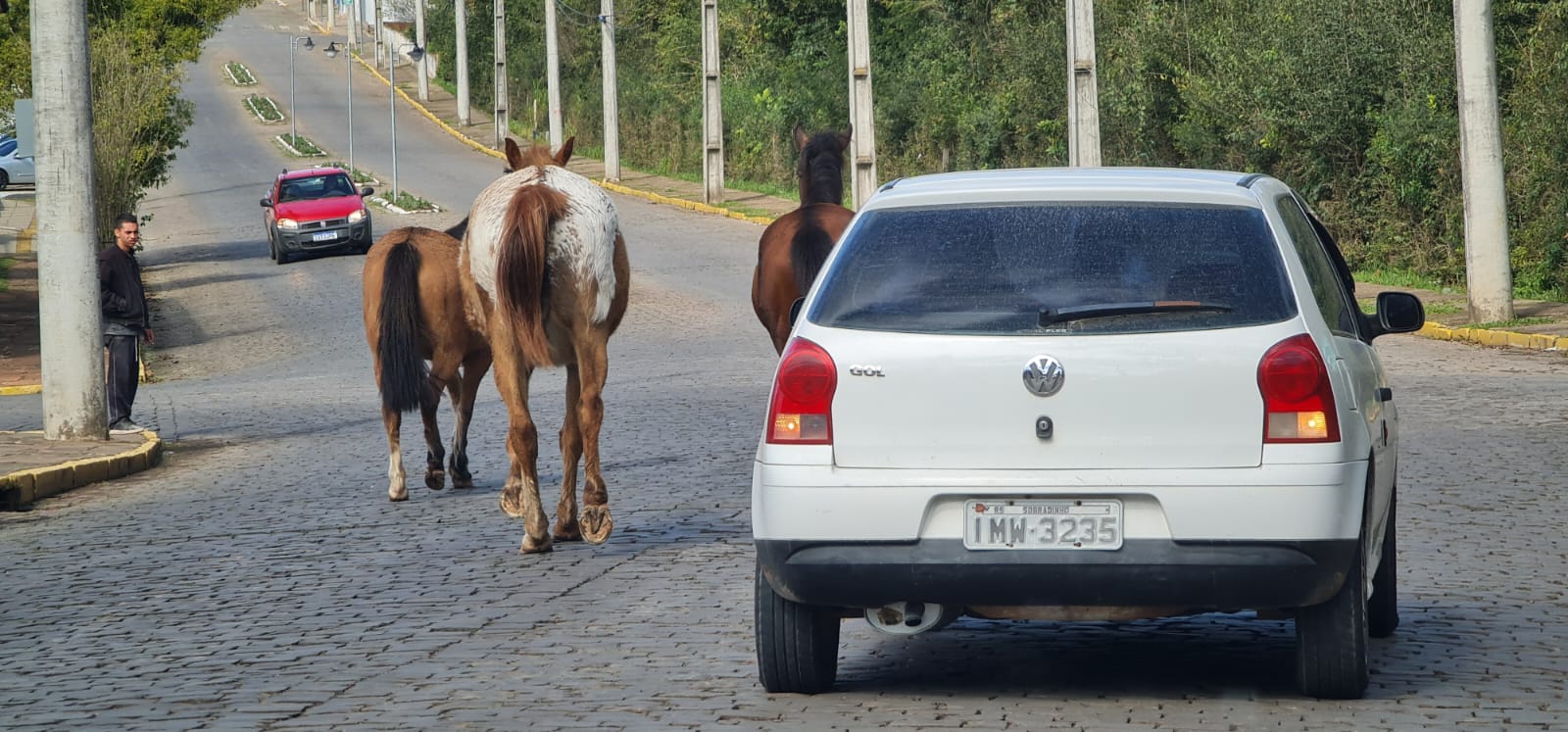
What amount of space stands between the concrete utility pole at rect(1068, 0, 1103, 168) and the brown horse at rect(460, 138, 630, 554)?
21989 millimetres

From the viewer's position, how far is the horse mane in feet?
48.3

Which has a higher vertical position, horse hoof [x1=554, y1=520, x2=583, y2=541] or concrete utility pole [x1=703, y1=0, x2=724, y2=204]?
concrete utility pole [x1=703, y1=0, x2=724, y2=204]

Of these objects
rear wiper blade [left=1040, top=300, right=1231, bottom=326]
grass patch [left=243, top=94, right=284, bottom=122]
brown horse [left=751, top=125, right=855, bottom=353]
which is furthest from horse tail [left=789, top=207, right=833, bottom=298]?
grass patch [left=243, top=94, right=284, bottom=122]

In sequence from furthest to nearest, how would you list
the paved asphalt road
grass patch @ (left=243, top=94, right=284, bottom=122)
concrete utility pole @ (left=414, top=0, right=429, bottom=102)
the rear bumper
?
concrete utility pole @ (left=414, top=0, right=429, bottom=102), grass patch @ (left=243, top=94, right=284, bottom=122), the paved asphalt road, the rear bumper

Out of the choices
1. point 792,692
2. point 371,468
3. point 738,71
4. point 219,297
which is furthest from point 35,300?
point 738,71

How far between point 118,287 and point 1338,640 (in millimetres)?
13311

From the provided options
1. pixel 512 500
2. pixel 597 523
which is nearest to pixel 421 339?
pixel 512 500

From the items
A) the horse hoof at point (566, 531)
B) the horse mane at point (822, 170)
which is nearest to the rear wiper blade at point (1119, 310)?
the horse hoof at point (566, 531)

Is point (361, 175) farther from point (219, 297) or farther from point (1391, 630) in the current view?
point (1391, 630)

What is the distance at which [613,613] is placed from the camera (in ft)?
27.8

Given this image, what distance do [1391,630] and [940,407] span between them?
8.54ft

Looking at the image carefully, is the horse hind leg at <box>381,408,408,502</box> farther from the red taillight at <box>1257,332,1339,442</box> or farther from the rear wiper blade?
the red taillight at <box>1257,332,1339,442</box>

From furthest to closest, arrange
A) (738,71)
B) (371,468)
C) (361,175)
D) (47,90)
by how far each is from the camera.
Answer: (738,71)
(361,175)
(47,90)
(371,468)

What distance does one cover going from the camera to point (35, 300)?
108 ft
